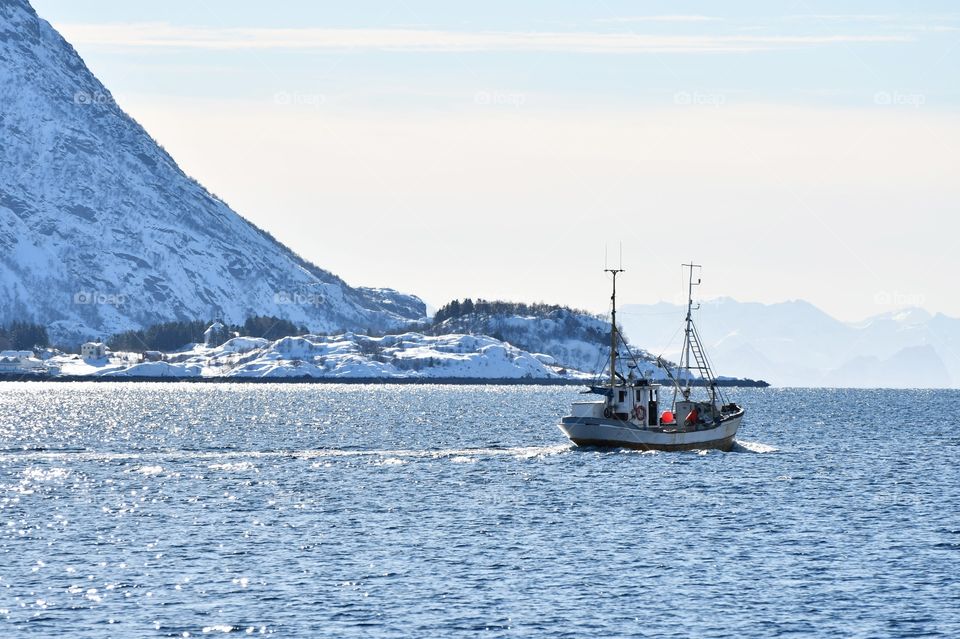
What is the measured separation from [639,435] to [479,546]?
202 feet

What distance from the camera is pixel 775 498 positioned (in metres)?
110

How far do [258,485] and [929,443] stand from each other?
10021 cm

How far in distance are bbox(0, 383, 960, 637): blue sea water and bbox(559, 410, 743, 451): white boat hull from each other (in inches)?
71.3

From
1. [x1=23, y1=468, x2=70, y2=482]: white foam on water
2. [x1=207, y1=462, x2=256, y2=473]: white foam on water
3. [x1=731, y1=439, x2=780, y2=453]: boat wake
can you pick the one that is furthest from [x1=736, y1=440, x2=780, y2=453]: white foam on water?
[x1=23, y1=468, x2=70, y2=482]: white foam on water

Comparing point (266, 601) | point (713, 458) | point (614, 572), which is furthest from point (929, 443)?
point (266, 601)

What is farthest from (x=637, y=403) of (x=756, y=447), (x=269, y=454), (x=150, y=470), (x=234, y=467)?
(x=150, y=470)

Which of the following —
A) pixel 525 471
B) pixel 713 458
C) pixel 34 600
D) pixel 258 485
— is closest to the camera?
pixel 34 600

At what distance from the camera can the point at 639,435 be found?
A: 144750 millimetres

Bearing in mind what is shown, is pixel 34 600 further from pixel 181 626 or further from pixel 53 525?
pixel 53 525

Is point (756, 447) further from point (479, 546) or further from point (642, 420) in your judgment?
point (479, 546)

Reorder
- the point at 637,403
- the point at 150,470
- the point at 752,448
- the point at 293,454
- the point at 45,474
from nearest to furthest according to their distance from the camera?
the point at 45,474, the point at 150,470, the point at 637,403, the point at 293,454, the point at 752,448

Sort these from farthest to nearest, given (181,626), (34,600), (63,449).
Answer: (63,449), (34,600), (181,626)

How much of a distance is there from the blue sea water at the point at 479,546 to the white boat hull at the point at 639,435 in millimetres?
1812

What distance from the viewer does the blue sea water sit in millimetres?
65188
